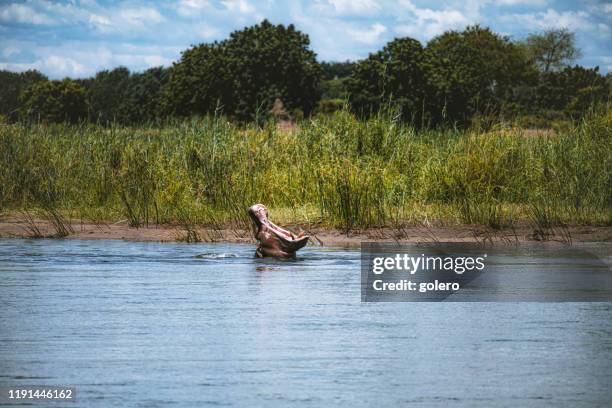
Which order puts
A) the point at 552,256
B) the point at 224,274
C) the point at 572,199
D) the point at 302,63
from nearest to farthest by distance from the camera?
the point at 224,274 → the point at 552,256 → the point at 572,199 → the point at 302,63

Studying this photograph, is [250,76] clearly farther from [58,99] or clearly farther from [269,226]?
[269,226]

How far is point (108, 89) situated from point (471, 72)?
1934 inches

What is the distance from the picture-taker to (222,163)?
68.0 feet

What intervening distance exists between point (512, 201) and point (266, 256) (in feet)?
22.4

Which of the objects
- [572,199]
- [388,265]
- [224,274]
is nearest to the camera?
[224,274]

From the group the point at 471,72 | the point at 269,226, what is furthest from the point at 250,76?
the point at 269,226

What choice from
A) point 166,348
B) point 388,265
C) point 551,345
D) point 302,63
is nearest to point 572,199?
point 388,265

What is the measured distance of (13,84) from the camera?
5074 inches

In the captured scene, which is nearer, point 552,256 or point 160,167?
point 552,256

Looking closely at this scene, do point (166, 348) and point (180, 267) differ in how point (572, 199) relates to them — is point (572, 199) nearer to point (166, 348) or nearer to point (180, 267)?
point (180, 267)

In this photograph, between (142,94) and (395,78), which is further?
(142,94)

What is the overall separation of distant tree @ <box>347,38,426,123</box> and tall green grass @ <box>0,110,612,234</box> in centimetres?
3341

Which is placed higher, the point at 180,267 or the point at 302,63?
the point at 302,63
